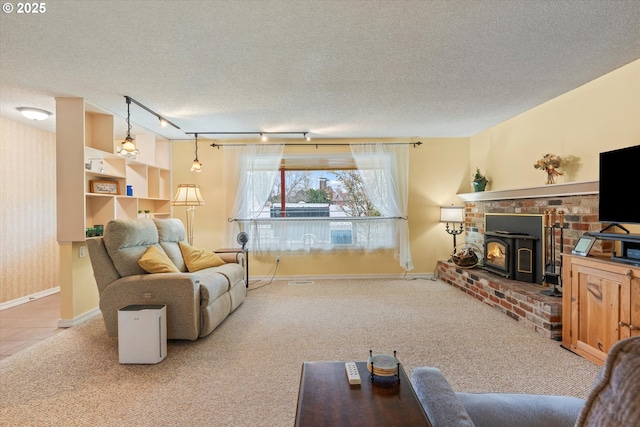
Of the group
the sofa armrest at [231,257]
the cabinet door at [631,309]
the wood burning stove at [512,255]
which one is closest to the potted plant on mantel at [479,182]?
the wood burning stove at [512,255]

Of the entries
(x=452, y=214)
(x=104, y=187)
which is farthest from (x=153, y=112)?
(x=452, y=214)

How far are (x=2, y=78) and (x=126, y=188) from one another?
167 centimetres

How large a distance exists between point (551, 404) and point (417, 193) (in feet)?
14.9

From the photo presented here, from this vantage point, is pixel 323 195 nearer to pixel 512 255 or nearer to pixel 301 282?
pixel 301 282

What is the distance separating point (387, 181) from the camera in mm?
5297

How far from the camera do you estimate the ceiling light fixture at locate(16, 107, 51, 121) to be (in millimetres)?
3623

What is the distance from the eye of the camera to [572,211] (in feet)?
10.5

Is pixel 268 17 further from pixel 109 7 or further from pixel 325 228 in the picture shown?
pixel 325 228

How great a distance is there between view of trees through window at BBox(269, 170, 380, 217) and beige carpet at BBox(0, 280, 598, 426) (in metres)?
2.01

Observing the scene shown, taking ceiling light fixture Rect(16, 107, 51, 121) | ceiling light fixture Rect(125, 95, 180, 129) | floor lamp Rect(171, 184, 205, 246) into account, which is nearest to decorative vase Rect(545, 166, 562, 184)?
floor lamp Rect(171, 184, 205, 246)

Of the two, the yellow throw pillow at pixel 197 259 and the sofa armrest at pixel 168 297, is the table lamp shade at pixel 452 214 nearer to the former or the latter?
the yellow throw pillow at pixel 197 259

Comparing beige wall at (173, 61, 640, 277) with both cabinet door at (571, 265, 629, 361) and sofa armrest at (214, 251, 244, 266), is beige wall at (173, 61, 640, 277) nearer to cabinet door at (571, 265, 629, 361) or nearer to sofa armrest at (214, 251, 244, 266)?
sofa armrest at (214, 251, 244, 266)

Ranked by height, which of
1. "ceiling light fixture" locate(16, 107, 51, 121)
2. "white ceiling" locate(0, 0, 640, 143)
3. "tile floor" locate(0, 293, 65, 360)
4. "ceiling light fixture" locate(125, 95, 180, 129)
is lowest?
"tile floor" locate(0, 293, 65, 360)

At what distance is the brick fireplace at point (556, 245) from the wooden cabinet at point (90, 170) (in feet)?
15.7
